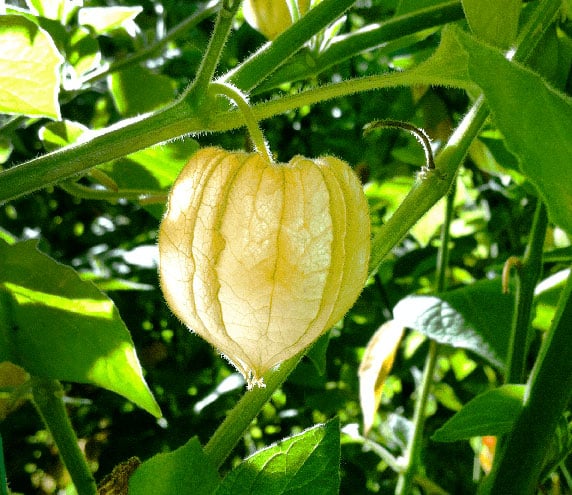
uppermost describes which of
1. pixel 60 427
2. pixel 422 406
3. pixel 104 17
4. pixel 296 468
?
pixel 104 17

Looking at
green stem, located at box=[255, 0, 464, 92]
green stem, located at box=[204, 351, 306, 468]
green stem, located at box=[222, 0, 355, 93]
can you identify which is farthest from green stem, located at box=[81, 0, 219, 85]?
green stem, located at box=[204, 351, 306, 468]

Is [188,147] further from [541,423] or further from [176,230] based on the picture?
[541,423]

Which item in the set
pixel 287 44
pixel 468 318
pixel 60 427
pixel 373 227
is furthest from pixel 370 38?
pixel 373 227

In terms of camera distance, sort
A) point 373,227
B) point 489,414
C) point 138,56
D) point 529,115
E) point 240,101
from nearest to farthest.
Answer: point 529,115
point 240,101
point 489,414
point 138,56
point 373,227

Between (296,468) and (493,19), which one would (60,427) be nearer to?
(296,468)

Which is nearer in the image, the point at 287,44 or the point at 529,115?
the point at 529,115

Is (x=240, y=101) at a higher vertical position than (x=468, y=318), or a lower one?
higher

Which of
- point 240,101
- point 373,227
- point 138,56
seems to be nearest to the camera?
point 240,101
